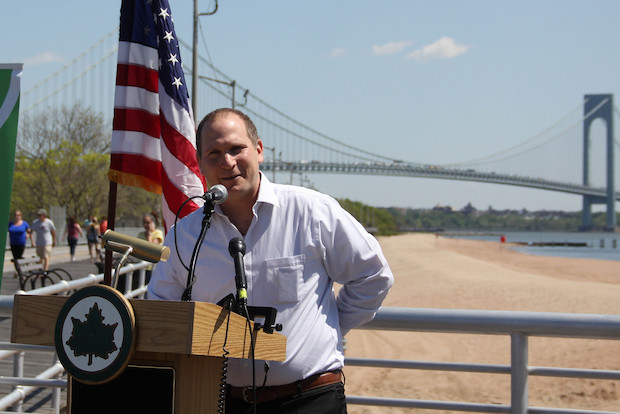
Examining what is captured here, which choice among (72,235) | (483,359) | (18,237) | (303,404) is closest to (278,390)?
(303,404)

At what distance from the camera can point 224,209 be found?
2.35 m

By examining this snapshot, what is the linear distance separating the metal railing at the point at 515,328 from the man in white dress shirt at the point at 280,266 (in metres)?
0.56

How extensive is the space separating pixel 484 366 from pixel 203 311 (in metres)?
1.80

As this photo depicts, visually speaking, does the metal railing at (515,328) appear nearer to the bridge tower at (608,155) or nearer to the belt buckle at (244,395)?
Result: the belt buckle at (244,395)

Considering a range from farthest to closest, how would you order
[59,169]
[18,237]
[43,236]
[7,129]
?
[59,169]
[18,237]
[43,236]
[7,129]

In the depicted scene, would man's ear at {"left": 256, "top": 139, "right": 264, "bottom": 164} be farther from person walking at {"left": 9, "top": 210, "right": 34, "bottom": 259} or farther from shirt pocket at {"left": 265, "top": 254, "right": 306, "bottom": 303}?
person walking at {"left": 9, "top": 210, "right": 34, "bottom": 259}

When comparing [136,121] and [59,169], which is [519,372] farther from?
[59,169]

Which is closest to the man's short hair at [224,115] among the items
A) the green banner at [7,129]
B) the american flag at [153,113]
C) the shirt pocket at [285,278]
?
the shirt pocket at [285,278]

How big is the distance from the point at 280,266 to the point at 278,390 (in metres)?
0.38

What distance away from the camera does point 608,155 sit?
88.1 m

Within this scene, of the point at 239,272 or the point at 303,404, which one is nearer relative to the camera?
the point at 239,272

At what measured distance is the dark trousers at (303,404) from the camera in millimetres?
2160

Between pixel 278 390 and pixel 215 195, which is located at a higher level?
pixel 215 195

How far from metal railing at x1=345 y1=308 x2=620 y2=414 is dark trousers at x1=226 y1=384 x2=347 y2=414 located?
0.70 metres
